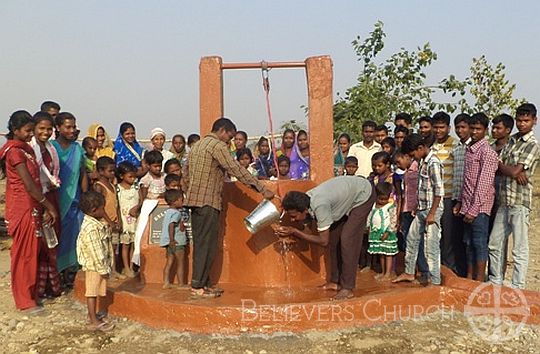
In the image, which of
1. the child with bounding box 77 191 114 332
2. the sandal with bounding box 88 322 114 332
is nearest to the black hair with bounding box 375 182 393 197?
the child with bounding box 77 191 114 332

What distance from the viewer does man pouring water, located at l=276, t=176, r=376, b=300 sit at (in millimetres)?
4262

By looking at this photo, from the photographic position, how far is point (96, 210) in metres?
4.27

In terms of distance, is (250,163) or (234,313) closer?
(234,313)

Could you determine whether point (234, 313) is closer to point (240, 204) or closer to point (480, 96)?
point (240, 204)

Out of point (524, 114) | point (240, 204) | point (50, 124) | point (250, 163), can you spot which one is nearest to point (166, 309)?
point (240, 204)

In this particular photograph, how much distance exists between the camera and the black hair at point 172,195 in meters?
4.91

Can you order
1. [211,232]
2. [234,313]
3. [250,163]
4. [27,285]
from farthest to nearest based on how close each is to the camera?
[250,163] → [27,285] → [211,232] → [234,313]

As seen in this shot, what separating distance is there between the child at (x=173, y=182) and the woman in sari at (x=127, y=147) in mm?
1238

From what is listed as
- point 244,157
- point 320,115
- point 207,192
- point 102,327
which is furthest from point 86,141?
point 320,115

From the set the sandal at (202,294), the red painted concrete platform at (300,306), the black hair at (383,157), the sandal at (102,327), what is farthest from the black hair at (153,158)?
the black hair at (383,157)

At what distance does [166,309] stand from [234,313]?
1.85ft

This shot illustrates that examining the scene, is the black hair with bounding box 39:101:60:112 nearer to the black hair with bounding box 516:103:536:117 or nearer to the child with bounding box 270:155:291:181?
the child with bounding box 270:155:291:181

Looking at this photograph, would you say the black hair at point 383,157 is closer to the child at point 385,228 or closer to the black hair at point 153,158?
the child at point 385,228

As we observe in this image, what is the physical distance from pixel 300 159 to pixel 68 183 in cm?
284
